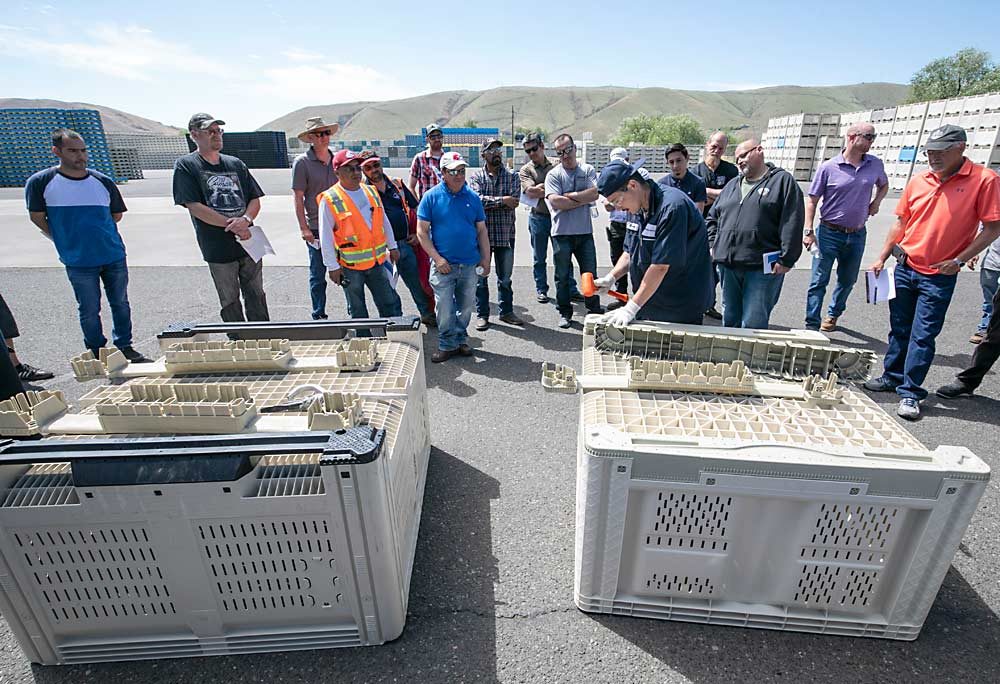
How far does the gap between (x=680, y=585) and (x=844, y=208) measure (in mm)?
4464

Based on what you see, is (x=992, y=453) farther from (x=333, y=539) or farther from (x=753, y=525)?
(x=333, y=539)

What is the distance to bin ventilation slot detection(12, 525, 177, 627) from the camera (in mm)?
1602

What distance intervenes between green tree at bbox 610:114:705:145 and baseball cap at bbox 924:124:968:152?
242 ft

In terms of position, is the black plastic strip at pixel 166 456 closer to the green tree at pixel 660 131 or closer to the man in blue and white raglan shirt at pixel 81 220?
the man in blue and white raglan shirt at pixel 81 220

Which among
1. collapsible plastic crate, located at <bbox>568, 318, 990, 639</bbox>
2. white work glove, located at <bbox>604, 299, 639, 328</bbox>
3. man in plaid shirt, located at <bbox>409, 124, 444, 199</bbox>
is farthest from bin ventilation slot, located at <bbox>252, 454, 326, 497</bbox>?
man in plaid shirt, located at <bbox>409, 124, 444, 199</bbox>

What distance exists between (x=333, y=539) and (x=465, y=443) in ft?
5.71

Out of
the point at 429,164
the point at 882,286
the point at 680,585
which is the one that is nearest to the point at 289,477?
the point at 680,585

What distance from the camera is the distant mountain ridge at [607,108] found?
160 metres

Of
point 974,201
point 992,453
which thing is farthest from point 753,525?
point 974,201

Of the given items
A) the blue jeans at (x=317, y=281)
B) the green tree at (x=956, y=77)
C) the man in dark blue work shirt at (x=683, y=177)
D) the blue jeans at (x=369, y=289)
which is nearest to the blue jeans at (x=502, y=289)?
the blue jeans at (x=369, y=289)

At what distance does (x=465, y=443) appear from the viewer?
11.0 feet

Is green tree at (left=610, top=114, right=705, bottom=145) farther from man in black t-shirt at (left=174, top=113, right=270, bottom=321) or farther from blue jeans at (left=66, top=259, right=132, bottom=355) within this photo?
blue jeans at (left=66, top=259, right=132, bottom=355)

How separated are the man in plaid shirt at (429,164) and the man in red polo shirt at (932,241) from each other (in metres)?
4.33

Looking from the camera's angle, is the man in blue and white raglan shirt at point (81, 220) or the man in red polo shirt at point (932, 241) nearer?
the man in red polo shirt at point (932, 241)
